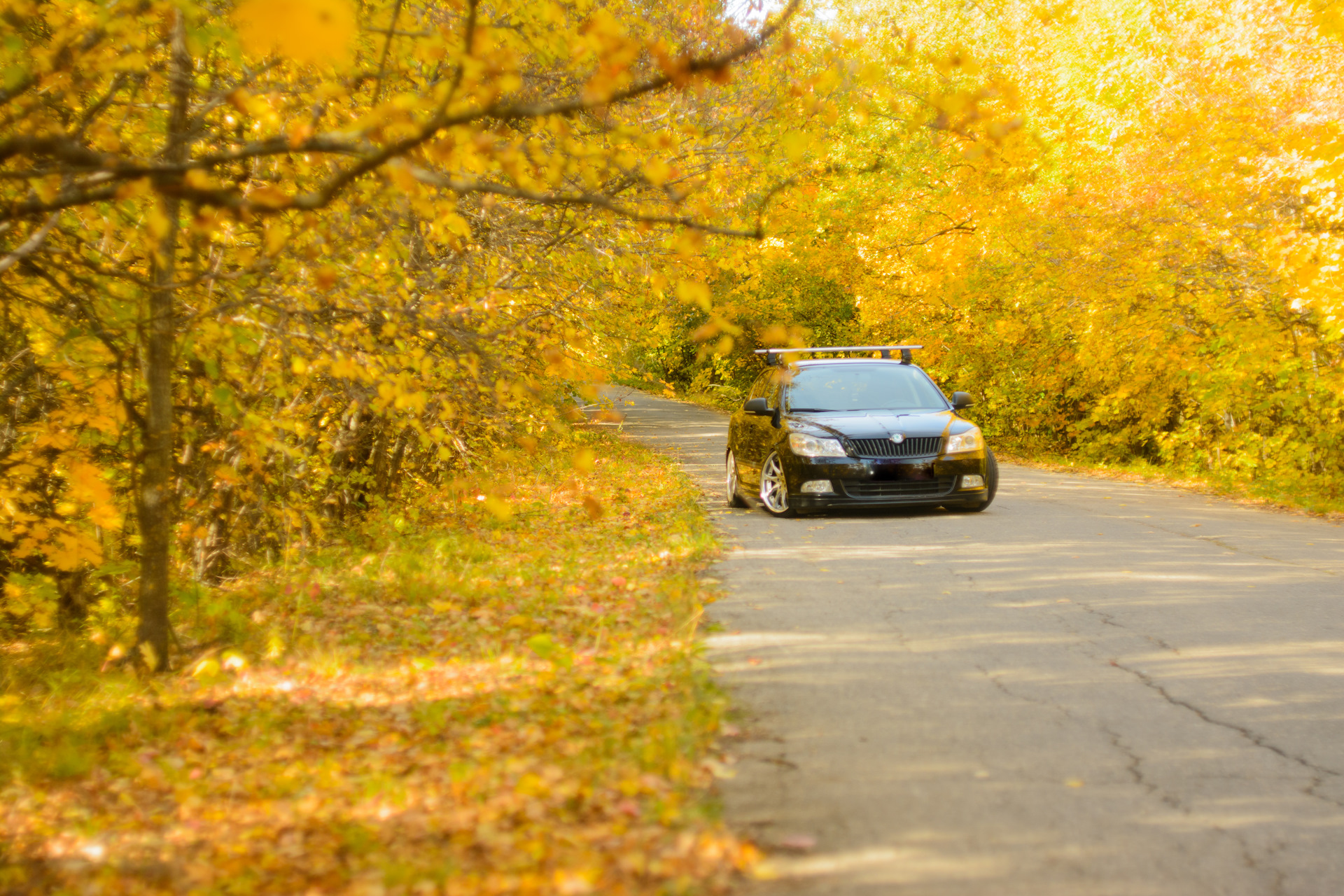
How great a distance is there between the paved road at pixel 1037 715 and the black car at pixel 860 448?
143 cm

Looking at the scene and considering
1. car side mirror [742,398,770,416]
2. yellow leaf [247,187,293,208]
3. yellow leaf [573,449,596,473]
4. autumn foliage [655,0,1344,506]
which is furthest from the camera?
car side mirror [742,398,770,416]

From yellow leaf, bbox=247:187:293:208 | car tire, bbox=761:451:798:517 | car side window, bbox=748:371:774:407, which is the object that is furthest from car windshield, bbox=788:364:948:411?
yellow leaf, bbox=247:187:293:208

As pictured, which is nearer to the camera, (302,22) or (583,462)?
(302,22)

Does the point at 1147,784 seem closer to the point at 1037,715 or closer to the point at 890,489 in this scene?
the point at 1037,715

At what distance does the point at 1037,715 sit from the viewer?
5.22 meters

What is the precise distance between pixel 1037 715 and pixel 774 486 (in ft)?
22.1

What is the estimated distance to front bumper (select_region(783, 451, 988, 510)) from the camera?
1132 centimetres

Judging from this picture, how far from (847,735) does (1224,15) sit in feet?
55.7

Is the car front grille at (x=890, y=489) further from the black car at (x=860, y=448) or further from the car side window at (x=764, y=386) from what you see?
the car side window at (x=764, y=386)

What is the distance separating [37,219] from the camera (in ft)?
19.3

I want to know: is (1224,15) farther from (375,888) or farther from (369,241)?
(375,888)

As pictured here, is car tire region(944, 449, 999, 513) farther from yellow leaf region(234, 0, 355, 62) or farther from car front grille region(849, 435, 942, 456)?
yellow leaf region(234, 0, 355, 62)

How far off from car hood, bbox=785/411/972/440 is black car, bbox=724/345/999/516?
11mm

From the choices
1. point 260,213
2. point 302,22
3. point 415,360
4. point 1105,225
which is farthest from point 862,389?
point 302,22
